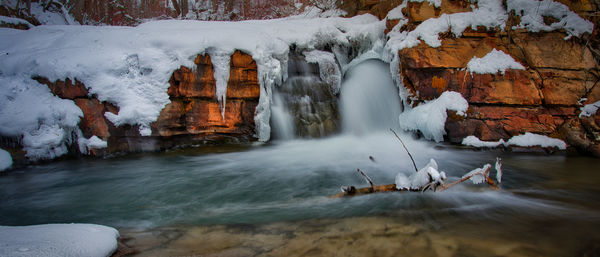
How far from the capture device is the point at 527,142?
17.9 ft

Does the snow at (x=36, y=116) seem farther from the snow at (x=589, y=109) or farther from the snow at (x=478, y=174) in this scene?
the snow at (x=589, y=109)

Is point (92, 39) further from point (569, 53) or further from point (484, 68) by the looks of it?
point (569, 53)

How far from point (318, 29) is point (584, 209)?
6.57 m

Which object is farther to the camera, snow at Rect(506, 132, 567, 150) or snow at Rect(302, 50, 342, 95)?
snow at Rect(302, 50, 342, 95)

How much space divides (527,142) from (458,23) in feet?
9.13

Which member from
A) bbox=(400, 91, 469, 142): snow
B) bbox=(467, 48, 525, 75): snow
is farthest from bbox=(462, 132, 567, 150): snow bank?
bbox=(467, 48, 525, 75): snow

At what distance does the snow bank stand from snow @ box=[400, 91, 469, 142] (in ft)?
2.06

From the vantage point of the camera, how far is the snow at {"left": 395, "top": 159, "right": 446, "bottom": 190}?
2799 millimetres

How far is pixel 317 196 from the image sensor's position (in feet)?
10.9

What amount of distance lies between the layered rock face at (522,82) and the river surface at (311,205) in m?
0.62

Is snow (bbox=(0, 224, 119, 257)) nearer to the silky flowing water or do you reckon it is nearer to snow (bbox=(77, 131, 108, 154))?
the silky flowing water

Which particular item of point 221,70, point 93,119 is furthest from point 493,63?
point 93,119

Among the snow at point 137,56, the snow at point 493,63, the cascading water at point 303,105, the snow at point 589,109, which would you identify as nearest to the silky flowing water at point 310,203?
the cascading water at point 303,105

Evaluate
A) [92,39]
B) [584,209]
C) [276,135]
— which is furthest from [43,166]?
[584,209]
